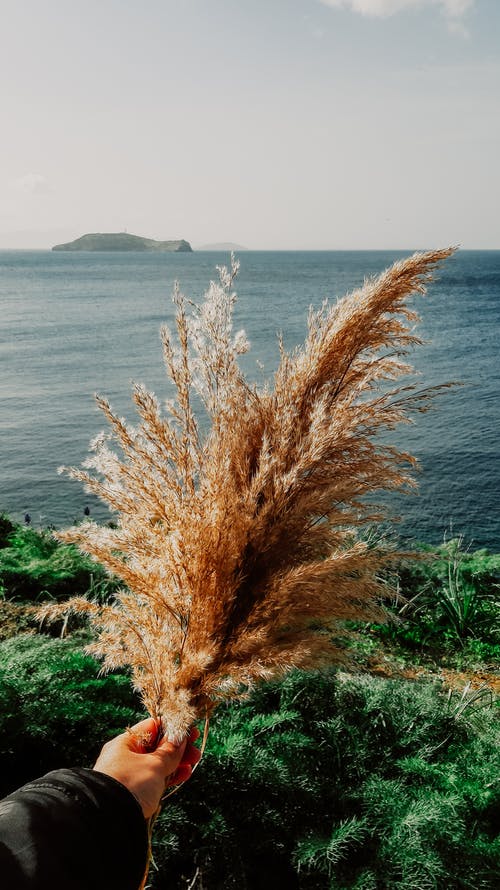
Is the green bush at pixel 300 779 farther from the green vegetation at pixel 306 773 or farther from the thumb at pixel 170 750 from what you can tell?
the thumb at pixel 170 750

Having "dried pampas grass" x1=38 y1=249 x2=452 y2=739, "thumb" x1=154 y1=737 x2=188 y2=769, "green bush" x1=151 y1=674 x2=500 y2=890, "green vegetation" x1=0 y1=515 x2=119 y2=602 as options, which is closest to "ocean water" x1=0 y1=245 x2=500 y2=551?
"dried pampas grass" x1=38 y1=249 x2=452 y2=739

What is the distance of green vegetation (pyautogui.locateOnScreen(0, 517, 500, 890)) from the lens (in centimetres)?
269

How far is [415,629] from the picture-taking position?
6.50 meters

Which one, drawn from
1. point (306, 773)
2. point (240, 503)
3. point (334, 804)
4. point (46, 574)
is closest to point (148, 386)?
point (46, 574)

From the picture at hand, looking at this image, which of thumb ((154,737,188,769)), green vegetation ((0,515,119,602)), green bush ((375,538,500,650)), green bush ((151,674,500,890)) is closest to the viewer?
thumb ((154,737,188,769))

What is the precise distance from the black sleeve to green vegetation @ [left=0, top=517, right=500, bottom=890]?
1.04m

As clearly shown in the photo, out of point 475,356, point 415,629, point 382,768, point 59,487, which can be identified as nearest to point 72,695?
point 382,768

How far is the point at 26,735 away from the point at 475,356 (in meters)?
33.5

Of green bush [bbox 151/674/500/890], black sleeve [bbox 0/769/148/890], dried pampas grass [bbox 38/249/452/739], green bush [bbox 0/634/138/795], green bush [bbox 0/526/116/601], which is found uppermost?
dried pampas grass [bbox 38/249/452/739]

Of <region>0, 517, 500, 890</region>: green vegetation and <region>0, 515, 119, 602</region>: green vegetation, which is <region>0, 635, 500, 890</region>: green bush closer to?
<region>0, 517, 500, 890</region>: green vegetation

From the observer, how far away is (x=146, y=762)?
52.4 inches

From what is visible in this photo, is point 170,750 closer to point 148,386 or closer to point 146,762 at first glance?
point 146,762

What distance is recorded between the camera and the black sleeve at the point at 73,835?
3.05 ft

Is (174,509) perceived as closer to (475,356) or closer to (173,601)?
(173,601)
